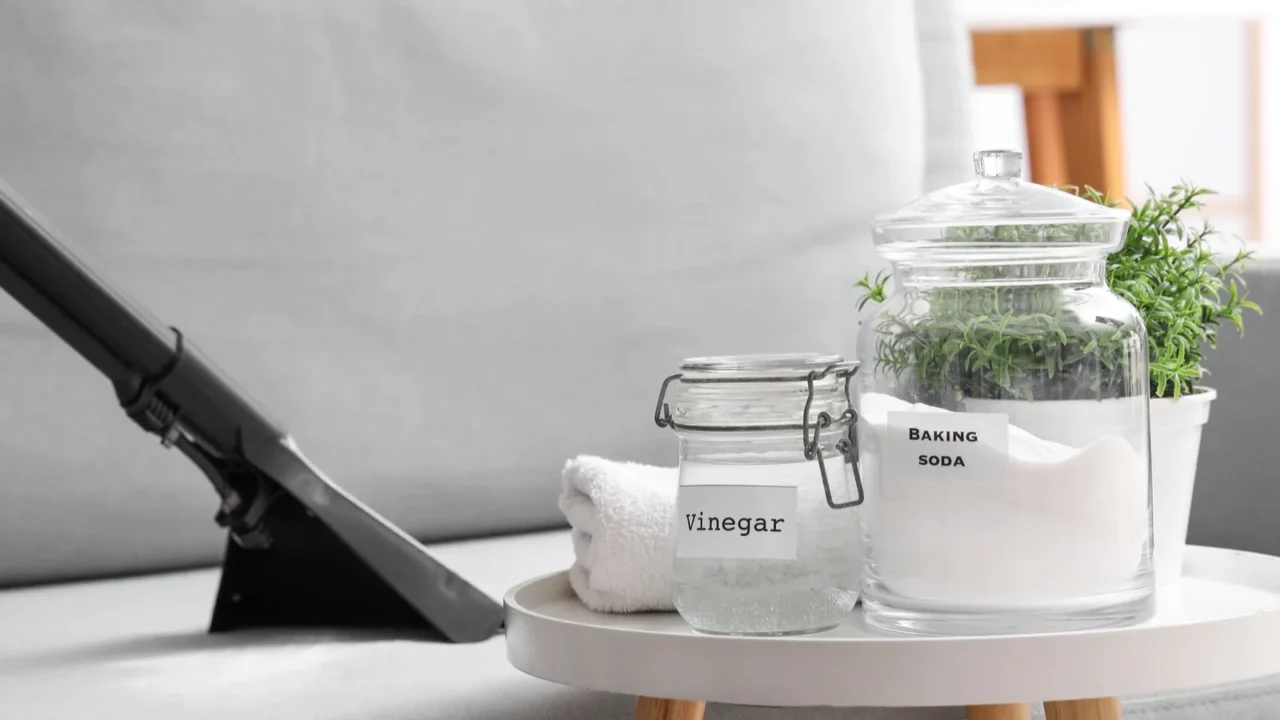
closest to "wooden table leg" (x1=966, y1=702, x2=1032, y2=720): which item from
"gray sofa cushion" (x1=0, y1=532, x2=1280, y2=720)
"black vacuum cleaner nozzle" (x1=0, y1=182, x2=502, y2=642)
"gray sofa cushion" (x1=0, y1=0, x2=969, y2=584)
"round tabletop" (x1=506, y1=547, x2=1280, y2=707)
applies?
"gray sofa cushion" (x1=0, y1=532, x2=1280, y2=720)

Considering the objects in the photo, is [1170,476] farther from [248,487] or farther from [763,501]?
[248,487]

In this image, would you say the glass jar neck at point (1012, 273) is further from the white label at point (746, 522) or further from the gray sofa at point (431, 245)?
the gray sofa at point (431, 245)

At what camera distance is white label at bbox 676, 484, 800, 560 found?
54cm

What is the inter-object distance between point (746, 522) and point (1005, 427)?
0.11m

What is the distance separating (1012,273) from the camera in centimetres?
58

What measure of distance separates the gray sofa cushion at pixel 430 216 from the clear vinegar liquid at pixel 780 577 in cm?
65

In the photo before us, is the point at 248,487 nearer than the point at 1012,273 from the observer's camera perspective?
No

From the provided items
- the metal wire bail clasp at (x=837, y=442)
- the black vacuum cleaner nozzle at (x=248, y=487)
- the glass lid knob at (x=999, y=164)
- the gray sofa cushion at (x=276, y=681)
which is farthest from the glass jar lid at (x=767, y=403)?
the black vacuum cleaner nozzle at (x=248, y=487)

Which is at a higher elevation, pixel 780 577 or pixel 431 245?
pixel 431 245

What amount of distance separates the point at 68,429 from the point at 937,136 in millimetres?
948

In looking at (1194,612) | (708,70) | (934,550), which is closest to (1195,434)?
(1194,612)

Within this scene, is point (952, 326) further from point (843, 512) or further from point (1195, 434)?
point (1195, 434)

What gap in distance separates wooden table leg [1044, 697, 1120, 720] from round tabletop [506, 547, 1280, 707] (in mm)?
63

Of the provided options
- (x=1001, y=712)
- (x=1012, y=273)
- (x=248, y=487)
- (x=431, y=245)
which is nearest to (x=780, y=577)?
(x=1012, y=273)
